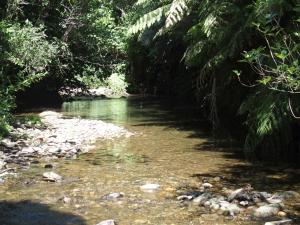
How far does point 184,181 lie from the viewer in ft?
23.6

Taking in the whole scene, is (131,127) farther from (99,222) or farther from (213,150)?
(99,222)

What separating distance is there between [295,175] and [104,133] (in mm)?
6060

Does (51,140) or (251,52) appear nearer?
(251,52)

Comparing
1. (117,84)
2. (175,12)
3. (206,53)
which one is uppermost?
(175,12)

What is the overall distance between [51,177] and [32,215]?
1605 mm

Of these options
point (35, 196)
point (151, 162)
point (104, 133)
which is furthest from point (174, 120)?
point (35, 196)

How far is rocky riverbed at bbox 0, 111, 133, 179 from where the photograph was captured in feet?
28.5

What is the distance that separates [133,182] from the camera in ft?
23.4

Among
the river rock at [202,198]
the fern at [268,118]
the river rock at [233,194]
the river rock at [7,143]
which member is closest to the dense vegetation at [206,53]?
the fern at [268,118]

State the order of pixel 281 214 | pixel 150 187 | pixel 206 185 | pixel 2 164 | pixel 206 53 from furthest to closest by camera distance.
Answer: pixel 206 53 → pixel 2 164 → pixel 206 185 → pixel 150 187 → pixel 281 214

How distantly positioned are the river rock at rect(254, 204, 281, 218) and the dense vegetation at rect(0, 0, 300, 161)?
54.3 inches

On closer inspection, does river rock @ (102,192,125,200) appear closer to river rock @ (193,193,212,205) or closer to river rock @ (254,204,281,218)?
river rock @ (193,193,212,205)

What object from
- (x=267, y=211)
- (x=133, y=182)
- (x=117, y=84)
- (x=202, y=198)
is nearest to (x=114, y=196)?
(x=133, y=182)

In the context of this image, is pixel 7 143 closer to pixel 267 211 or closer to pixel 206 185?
pixel 206 185
